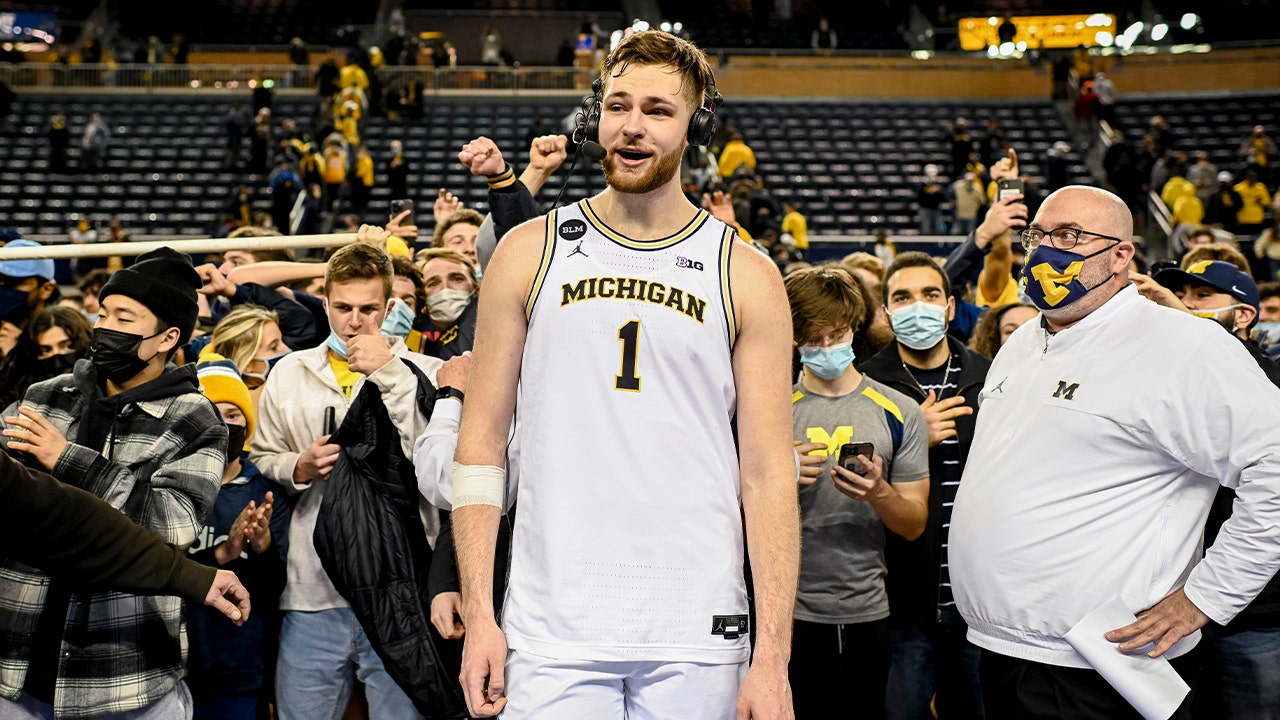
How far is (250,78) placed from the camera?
24.2 metres

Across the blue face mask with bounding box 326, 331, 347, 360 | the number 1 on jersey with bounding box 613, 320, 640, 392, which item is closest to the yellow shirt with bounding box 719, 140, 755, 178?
the blue face mask with bounding box 326, 331, 347, 360

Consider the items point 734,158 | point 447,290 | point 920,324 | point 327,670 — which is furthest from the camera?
point 734,158

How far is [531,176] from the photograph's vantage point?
3.98 metres

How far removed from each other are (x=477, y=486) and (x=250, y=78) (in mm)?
23908

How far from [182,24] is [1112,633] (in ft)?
97.4

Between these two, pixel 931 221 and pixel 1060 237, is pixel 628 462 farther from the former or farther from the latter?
pixel 931 221

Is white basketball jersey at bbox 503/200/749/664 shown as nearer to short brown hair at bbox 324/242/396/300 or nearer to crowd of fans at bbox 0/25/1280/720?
crowd of fans at bbox 0/25/1280/720

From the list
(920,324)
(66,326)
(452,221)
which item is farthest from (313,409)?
(920,324)

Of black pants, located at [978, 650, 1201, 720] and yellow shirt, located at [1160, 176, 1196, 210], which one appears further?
yellow shirt, located at [1160, 176, 1196, 210]

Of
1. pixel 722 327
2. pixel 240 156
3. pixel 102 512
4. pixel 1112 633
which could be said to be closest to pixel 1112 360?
pixel 1112 633

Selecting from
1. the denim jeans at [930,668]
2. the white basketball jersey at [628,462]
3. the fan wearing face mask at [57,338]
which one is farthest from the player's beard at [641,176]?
the fan wearing face mask at [57,338]

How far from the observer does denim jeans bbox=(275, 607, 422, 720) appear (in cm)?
375

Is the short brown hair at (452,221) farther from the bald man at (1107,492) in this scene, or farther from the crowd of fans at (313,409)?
the bald man at (1107,492)

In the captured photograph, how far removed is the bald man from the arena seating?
588 inches
